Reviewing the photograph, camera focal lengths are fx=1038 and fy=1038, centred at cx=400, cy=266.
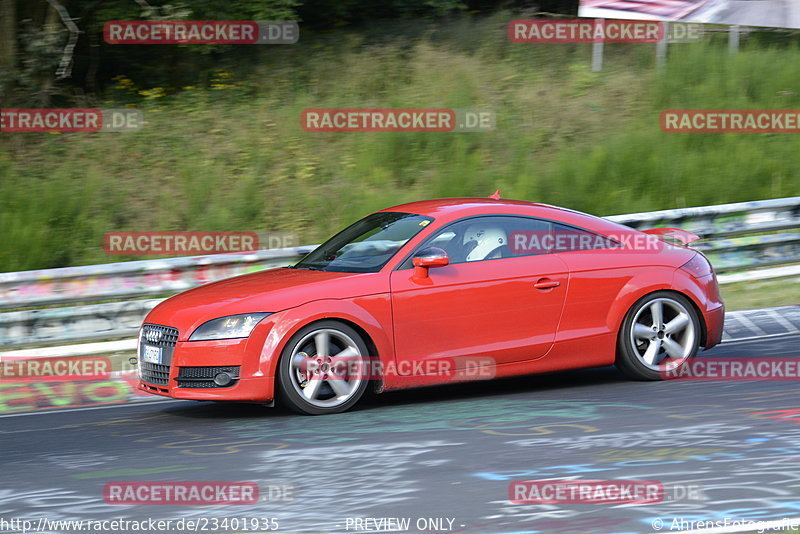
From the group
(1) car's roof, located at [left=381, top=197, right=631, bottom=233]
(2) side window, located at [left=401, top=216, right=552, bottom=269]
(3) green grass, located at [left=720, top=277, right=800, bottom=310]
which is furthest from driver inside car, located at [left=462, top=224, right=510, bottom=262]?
(3) green grass, located at [left=720, top=277, right=800, bottom=310]

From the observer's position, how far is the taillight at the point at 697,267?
8.20 meters

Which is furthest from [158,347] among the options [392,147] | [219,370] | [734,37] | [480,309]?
[734,37]

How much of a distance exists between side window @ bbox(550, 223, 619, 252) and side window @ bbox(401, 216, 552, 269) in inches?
3.8

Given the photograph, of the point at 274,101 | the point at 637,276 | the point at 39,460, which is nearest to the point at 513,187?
the point at 274,101

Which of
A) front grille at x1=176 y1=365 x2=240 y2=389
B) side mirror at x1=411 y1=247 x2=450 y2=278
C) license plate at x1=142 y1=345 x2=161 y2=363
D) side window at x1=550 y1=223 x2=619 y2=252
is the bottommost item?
front grille at x1=176 y1=365 x2=240 y2=389

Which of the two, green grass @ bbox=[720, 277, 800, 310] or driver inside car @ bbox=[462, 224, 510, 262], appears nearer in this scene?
driver inside car @ bbox=[462, 224, 510, 262]

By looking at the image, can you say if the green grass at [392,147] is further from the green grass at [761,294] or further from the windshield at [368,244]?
the windshield at [368,244]

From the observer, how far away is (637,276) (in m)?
7.97

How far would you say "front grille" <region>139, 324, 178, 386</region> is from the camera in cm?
720

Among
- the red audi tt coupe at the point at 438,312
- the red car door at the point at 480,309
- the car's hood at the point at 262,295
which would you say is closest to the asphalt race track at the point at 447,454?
the red audi tt coupe at the point at 438,312

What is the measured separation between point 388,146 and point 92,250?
4.71 meters

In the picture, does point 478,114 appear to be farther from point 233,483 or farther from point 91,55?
point 233,483

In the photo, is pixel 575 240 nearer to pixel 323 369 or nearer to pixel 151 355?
pixel 323 369

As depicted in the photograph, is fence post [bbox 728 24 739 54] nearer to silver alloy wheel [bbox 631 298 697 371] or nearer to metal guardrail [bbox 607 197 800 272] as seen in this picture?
metal guardrail [bbox 607 197 800 272]
